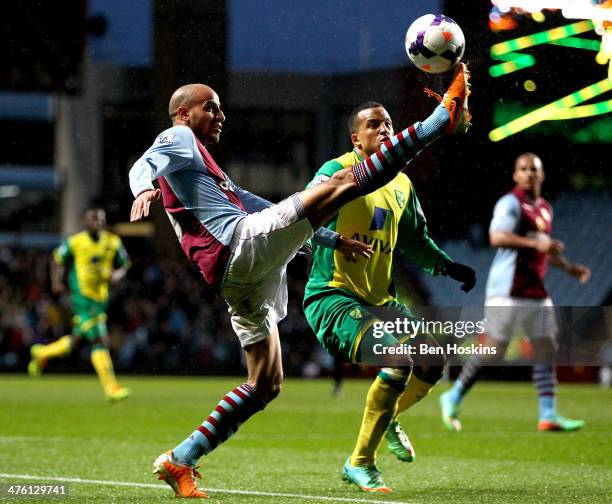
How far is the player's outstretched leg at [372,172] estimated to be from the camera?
523 centimetres

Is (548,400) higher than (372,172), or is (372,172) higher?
(372,172)

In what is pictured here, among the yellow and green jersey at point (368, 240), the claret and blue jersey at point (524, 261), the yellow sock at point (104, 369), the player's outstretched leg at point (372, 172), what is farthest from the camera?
the yellow sock at point (104, 369)

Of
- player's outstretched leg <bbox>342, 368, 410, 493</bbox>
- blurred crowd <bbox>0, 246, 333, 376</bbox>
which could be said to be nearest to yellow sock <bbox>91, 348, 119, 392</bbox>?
player's outstretched leg <bbox>342, 368, 410, 493</bbox>

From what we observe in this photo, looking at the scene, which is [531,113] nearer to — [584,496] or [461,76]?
[461,76]

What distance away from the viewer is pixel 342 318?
618cm

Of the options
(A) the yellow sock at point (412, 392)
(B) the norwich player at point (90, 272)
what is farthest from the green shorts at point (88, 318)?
(A) the yellow sock at point (412, 392)

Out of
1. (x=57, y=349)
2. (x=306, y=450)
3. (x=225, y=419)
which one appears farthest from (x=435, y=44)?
(x=57, y=349)

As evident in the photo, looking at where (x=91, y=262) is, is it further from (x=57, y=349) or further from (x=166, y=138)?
(x=166, y=138)

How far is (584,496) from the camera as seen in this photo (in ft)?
18.6

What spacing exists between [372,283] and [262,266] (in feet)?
3.50

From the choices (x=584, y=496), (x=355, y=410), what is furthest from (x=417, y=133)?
(x=355, y=410)

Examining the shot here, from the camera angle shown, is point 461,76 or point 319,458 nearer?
point 461,76

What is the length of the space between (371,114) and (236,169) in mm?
17666

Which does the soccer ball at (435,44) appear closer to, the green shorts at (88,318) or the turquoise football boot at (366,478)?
the turquoise football boot at (366,478)
